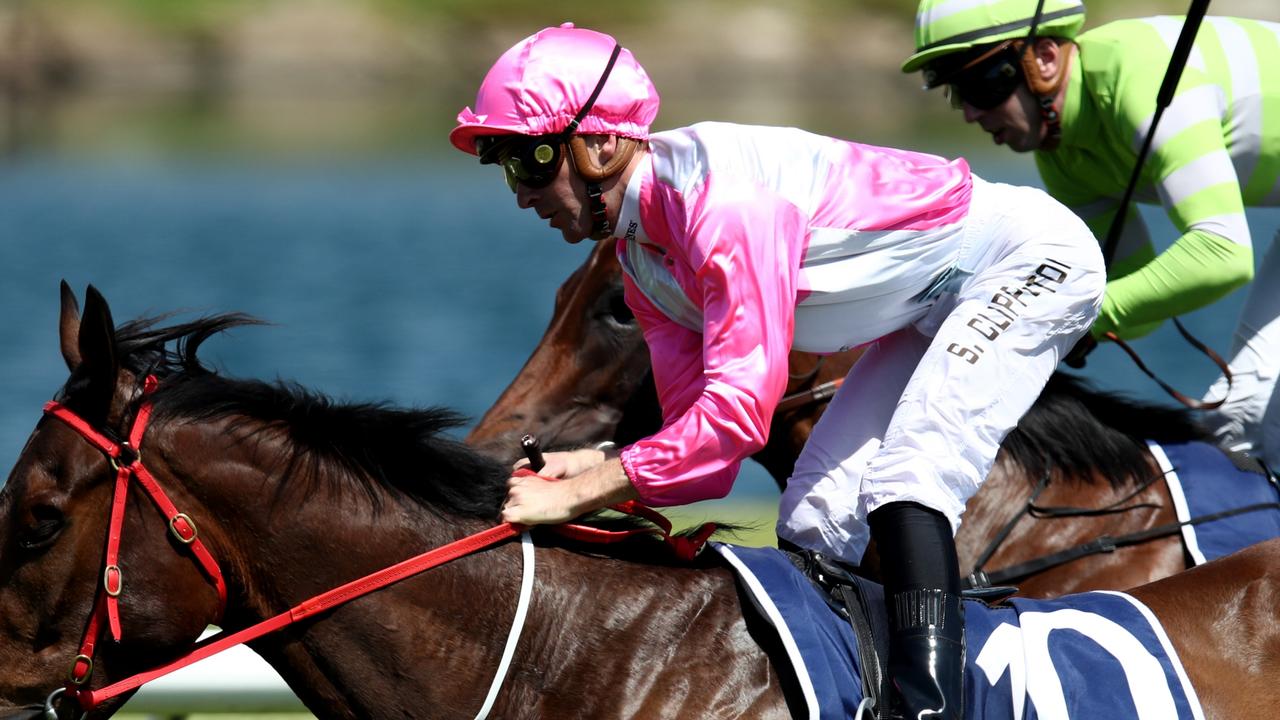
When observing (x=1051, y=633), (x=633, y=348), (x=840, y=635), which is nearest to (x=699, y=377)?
(x=840, y=635)

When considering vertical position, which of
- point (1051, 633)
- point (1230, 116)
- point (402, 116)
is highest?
point (402, 116)

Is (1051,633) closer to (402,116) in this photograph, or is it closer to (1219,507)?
(1219,507)

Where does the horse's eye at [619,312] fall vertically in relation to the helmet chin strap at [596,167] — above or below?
below

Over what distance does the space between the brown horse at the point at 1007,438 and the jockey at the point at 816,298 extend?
86 centimetres

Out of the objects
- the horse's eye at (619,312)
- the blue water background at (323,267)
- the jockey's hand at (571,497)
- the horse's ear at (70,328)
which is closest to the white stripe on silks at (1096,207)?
the horse's eye at (619,312)

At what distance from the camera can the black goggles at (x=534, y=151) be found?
2.70m

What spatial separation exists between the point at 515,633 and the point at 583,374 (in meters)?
1.68

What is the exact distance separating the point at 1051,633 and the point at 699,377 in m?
0.81

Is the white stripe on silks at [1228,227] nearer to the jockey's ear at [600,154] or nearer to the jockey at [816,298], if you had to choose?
the jockey at [816,298]

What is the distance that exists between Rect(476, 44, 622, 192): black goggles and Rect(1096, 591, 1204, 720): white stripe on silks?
1.30 meters

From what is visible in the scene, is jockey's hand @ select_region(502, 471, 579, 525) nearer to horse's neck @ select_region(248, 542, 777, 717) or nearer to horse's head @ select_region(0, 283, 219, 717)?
horse's neck @ select_region(248, 542, 777, 717)

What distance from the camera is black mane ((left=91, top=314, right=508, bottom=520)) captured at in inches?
102

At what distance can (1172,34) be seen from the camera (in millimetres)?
4012

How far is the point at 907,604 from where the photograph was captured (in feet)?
8.61
